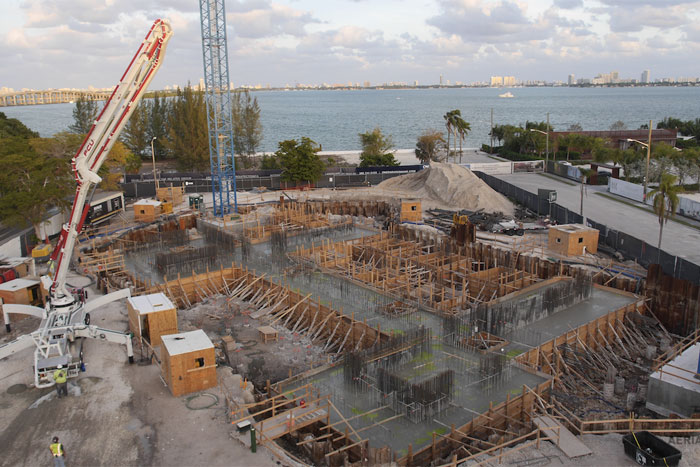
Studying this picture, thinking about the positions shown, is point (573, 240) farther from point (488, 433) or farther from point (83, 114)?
→ point (83, 114)

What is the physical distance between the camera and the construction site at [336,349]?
1559cm

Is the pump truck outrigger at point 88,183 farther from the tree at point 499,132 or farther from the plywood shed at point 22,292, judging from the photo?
the tree at point 499,132

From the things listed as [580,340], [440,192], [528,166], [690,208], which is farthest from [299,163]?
[580,340]

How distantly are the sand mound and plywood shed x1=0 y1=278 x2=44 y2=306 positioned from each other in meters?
33.0

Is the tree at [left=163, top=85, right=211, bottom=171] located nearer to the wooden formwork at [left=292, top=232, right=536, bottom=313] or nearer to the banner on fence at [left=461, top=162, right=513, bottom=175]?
the banner on fence at [left=461, top=162, right=513, bottom=175]

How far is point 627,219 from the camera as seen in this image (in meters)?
40.8

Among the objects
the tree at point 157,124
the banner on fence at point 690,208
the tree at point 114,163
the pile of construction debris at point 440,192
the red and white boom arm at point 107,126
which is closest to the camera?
the red and white boom arm at point 107,126

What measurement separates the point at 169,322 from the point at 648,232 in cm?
3135

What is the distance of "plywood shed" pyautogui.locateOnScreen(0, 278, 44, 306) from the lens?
25484mm

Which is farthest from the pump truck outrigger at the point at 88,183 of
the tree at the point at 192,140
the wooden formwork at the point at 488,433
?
the tree at the point at 192,140

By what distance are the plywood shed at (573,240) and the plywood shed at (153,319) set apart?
76.6ft

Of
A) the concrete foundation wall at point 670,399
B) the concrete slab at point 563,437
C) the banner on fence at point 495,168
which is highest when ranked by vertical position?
the banner on fence at point 495,168

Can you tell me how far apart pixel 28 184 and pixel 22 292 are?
13234 mm

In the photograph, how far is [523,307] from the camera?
83.3 feet
